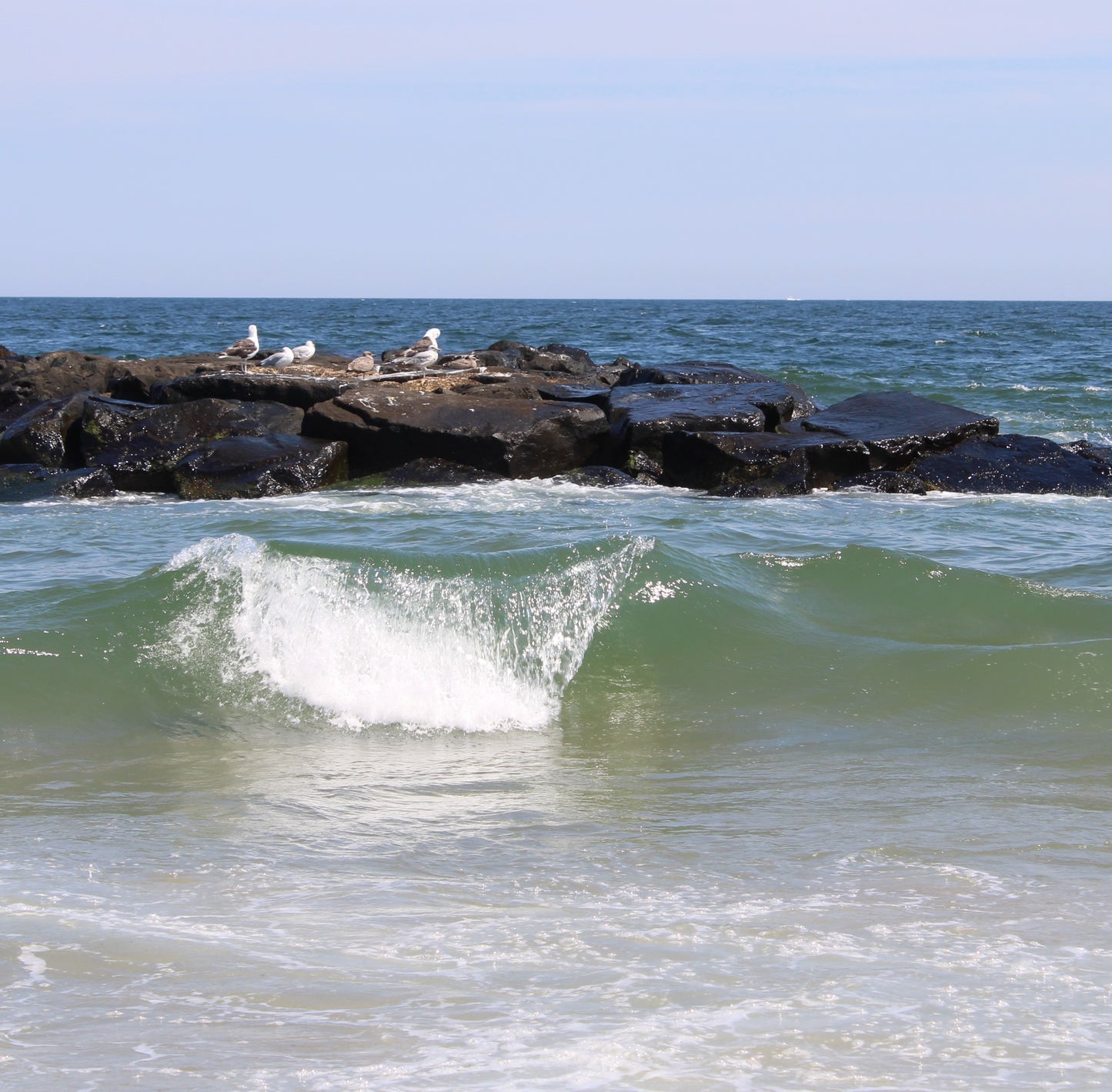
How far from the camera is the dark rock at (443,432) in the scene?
49.3 ft

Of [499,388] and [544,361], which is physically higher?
[544,361]

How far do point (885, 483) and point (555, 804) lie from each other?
1009 cm

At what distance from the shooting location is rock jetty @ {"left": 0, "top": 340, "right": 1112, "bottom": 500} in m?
14.6

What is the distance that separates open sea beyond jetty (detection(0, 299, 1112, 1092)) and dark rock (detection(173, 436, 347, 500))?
192 cm

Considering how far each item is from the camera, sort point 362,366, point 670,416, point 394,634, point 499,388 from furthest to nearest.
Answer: point 362,366 → point 499,388 → point 670,416 → point 394,634

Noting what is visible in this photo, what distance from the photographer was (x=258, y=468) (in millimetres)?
14547

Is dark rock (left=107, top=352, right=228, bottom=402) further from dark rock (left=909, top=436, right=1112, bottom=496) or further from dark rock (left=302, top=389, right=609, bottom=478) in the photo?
dark rock (left=909, top=436, right=1112, bottom=496)

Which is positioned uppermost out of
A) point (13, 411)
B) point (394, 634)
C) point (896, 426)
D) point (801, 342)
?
point (801, 342)

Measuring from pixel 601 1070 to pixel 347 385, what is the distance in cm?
1341

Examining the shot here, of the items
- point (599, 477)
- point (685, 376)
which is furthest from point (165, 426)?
point (685, 376)

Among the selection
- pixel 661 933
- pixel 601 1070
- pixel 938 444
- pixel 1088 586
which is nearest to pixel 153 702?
pixel 661 933

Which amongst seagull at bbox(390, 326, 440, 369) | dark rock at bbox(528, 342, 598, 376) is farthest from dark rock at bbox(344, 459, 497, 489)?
dark rock at bbox(528, 342, 598, 376)

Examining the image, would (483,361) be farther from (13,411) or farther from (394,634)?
(394,634)

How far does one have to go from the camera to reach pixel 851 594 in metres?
9.23
